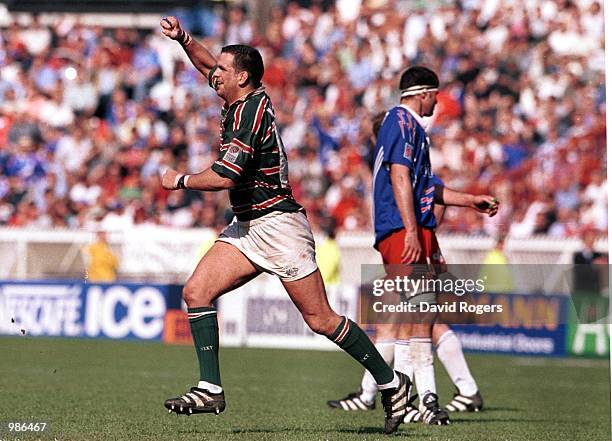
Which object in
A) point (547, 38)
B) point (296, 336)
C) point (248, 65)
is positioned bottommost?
point (296, 336)

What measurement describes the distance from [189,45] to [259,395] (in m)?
4.29

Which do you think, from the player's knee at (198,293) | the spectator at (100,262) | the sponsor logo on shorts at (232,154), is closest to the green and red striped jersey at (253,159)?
the sponsor logo on shorts at (232,154)

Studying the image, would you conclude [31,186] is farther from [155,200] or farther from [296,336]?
[296,336]

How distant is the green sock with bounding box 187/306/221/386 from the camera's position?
846 centimetres

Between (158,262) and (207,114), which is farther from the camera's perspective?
(207,114)

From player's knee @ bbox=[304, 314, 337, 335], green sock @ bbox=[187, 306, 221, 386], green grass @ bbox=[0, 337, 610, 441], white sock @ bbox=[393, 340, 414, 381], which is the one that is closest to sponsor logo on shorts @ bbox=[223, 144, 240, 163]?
green sock @ bbox=[187, 306, 221, 386]

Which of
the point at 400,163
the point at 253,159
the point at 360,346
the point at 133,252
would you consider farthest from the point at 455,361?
the point at 133,252

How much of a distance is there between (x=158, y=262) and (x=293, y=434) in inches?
597

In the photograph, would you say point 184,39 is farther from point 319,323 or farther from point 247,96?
point 319,323

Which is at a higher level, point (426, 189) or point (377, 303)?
point (426, 189)

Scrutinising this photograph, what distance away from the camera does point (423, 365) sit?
32.7 feet

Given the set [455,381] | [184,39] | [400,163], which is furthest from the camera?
[455,381]

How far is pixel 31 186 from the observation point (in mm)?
25344

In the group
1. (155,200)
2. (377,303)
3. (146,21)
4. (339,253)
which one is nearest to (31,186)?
(155,200)
